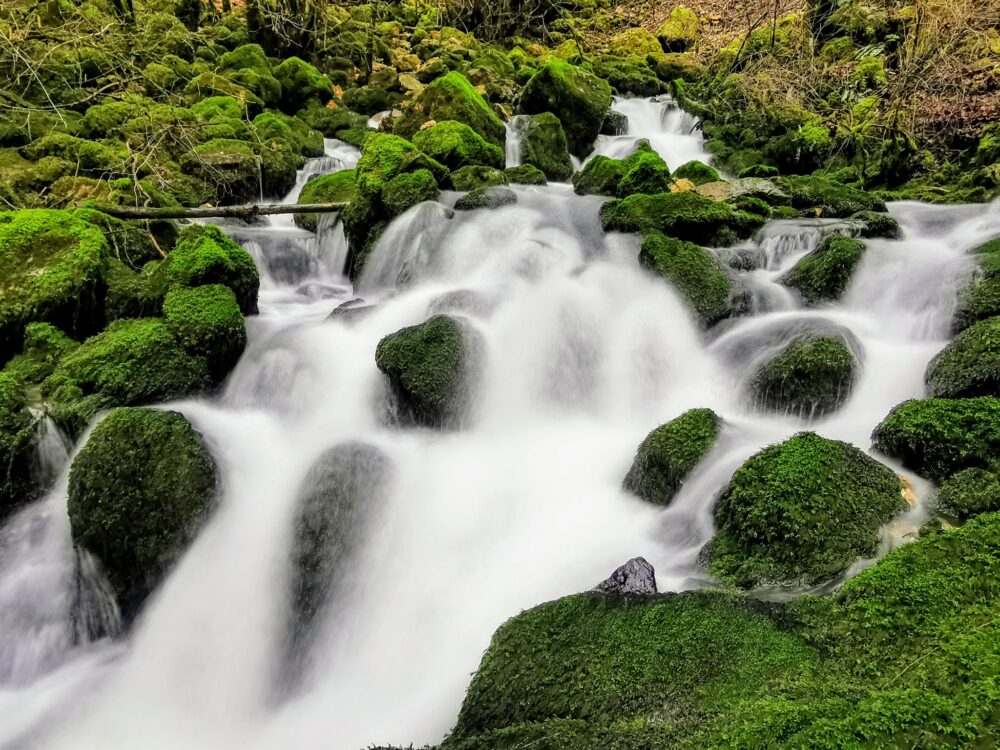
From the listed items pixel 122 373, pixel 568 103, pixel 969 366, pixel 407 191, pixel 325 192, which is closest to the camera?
pixel 969 366

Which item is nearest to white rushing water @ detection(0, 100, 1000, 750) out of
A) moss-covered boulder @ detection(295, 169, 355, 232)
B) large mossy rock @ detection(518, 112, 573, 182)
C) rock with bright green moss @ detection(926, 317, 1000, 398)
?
rock with bright green moss @ detection(926, 317, 1000, 398)

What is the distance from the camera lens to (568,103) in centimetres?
1355

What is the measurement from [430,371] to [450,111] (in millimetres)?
8096

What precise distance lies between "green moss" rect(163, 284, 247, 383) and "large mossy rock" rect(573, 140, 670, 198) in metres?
6.35

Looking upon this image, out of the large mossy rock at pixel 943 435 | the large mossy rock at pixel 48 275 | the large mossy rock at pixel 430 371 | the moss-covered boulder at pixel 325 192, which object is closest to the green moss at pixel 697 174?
the moss-covered boulder at pixel 325 192

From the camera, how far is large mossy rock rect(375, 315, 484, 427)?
206 inches

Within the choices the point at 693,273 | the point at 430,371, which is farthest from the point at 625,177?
the point at 430,371

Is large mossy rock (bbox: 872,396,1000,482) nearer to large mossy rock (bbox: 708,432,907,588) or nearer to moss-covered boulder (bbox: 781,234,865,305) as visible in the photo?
large mossy rock (bbox: 708,432,907,588)

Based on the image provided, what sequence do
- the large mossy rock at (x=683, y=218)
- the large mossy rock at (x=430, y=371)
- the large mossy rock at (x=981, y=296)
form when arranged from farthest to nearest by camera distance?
1. the large mossy rock at (x=683, y=218)
2. the large mossy rock at (x=430, y=371)
3. the large mossy rock at (x=981, y=296)

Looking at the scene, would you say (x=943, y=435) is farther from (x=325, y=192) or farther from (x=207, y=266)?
(x=325, y=192)

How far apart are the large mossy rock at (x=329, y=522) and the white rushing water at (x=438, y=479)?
3.2 inches

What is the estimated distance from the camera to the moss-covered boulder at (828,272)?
660cm

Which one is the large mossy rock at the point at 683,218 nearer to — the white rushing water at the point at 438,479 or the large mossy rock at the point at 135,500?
the white rushing water at the point at 438,479

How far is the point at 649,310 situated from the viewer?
6.40m
